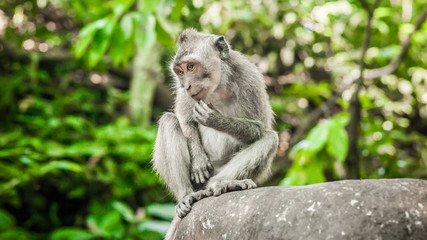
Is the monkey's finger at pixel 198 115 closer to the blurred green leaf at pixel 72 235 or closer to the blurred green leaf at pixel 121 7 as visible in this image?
the blurred green leaf at pixel 121 7

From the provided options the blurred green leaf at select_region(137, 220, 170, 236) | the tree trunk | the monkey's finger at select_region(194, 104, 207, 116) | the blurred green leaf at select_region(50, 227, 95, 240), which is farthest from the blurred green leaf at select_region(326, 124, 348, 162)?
the tree trunk

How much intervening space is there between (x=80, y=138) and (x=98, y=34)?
161 inches

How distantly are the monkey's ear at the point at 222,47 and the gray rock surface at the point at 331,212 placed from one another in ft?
5.99

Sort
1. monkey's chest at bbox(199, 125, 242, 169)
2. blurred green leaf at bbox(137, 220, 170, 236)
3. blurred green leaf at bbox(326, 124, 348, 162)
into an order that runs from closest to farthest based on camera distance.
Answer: monkey's chest at bbox(199, 125, 242, 169) → blurred green leaf at bbox(326, 124, 348, 162) → blurred green leaf at bbox(137, 220, 170, 236)

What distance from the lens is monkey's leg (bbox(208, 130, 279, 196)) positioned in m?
4.89

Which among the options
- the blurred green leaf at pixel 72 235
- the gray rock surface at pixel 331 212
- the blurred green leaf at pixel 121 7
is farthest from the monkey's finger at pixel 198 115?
the blurred green leaf at pixel 72 235

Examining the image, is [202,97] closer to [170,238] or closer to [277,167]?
[170,238]

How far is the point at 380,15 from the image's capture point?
28.3 feet

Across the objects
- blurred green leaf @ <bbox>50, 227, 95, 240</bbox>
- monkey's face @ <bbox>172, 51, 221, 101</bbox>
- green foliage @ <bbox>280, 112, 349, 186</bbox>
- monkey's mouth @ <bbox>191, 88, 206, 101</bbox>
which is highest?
monkey's face @ <bbox>172, 51, 221, 101</bbox>

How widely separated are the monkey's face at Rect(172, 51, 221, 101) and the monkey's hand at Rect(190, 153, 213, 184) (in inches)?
24.2

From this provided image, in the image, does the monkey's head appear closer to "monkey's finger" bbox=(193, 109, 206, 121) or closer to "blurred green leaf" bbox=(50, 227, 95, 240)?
"monkey's finger" bbox=(193, 109, 206, 121)

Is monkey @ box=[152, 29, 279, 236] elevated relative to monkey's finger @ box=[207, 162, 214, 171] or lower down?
elevated

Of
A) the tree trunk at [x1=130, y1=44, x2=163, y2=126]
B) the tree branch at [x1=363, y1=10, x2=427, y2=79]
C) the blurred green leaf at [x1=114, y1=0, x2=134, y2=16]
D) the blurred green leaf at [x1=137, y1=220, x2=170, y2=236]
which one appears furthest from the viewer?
the tree trunk at [x1=130, y1=44, x2=163, y2=126]

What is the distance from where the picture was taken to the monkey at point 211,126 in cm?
498
